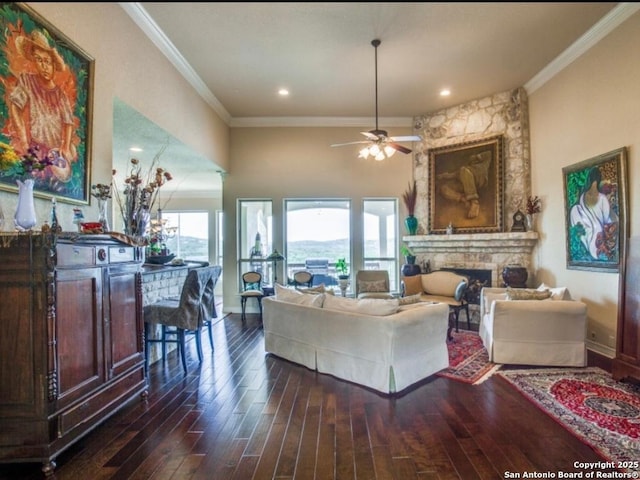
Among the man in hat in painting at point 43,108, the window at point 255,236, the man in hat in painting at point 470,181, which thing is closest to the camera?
the man in hat in painting at point 43,108

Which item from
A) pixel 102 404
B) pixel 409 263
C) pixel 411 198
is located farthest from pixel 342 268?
pixel 102 404

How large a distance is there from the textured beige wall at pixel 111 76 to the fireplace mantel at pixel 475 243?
4605 millimetres

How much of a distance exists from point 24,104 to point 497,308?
459 cm

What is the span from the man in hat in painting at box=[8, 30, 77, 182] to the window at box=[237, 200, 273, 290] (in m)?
4.35

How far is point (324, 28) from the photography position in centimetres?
382

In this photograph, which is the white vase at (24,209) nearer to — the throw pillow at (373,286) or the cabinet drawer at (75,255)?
the cabinet drawer at (75,255)

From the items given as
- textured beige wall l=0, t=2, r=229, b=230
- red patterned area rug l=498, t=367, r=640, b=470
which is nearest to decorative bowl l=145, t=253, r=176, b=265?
textured beige wall l=0, t=2, r=229, b=230

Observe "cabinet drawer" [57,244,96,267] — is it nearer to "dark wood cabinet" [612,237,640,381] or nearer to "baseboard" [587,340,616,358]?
"dark wood cabinet" [612,237,640,381]

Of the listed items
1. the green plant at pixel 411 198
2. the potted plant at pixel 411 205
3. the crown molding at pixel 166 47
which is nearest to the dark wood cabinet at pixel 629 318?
the potted plant at pixel 411 205

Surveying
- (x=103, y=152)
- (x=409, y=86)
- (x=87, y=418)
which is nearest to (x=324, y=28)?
(x=409, y=86)

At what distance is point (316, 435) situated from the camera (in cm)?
243

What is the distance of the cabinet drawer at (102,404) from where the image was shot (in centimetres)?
A: 211

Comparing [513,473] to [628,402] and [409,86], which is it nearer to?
[628,402]

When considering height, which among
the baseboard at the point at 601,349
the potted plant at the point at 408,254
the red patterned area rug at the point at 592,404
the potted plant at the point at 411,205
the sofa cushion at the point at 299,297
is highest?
the potted plant at the point at 411,205
